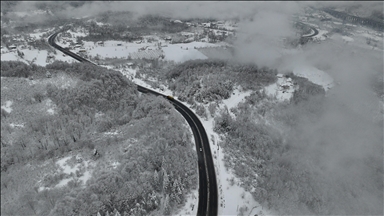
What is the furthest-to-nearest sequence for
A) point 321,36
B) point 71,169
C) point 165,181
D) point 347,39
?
point 321,36 → point 347,39 → point 71,169 → point 165,181

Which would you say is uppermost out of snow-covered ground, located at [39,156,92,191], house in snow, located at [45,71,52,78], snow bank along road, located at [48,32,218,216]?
house in snow, located at [45,71,52,78]

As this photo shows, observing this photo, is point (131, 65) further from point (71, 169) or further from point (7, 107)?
point (71, 169)

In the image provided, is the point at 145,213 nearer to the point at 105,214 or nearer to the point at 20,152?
the point at 105,214

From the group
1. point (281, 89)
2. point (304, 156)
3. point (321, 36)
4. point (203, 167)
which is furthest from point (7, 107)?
point (321, 36)

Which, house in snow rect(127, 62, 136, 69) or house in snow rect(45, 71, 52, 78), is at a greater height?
house in snow rect(45, 71, 52, 78)

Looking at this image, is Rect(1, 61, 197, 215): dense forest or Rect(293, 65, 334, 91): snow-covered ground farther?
Rect(293, 65, 334, 91): snow-covered ground

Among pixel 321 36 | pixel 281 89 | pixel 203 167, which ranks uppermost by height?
pixel 321 36

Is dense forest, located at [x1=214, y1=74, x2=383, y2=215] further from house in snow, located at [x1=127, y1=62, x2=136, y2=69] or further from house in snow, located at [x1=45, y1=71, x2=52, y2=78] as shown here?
house in snow, located at [x1=45, y1=71, x2=52, y2=78]

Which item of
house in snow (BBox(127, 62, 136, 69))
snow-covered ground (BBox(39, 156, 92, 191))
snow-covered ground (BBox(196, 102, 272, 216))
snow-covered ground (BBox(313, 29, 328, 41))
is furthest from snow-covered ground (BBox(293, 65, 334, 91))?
snow-covered ground (BBox(39, 156, 92, 191))
